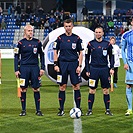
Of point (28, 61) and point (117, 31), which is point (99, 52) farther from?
point (117, 31)

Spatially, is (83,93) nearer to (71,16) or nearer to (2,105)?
(2,105)

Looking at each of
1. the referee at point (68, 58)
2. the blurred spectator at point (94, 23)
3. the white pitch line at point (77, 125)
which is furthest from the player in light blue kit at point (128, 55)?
the blurred spectator at point (94, 23)

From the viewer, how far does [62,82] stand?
1049 centimetres

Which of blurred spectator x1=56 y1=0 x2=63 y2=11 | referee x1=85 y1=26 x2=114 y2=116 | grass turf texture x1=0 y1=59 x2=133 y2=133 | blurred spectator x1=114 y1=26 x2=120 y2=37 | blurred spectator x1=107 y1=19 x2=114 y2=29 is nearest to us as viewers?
grass turf texture x1=0 y1=59 x2=133 y2=133

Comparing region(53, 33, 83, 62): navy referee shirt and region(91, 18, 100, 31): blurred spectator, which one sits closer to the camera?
region(53, 33, 83, 62): navy referee shirt

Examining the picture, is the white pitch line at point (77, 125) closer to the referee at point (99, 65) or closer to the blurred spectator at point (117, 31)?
the referee at point (99, 65)

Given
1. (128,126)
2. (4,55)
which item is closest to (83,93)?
(128,126)

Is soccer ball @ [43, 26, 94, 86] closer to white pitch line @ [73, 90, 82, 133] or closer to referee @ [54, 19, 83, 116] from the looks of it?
referee @ [54, 19, 83, 116]

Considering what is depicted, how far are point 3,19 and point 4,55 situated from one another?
25.0ft

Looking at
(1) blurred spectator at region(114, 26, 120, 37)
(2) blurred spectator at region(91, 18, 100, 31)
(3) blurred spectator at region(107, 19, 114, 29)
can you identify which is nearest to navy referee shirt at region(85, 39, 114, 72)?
(2) blurred spectator at region(91, 18, 100, 31)

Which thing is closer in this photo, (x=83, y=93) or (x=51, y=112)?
(x=51, y=112)

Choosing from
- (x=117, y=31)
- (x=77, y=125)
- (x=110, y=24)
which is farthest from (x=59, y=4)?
(x=77, y=125)

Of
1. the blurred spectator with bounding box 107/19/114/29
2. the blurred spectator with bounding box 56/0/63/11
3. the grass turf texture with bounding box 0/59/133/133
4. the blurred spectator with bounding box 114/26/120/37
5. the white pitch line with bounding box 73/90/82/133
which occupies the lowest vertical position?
the grass turf texture with bounding box 0/59/133/133

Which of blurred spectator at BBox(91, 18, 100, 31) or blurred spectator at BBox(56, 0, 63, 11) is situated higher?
blurred spectator at BBox(56, 0, 63, 11)
